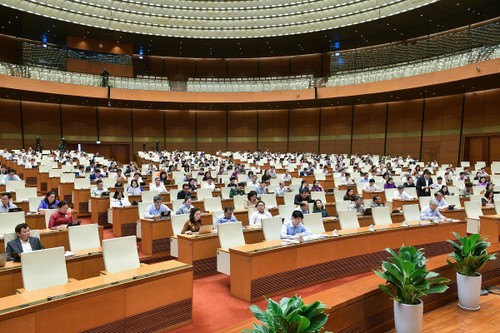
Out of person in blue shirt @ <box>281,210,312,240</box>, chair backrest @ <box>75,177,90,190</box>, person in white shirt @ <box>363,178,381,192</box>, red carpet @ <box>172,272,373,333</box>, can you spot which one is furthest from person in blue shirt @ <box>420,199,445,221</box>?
chair backrest @ <box>75,177,90,190</box>

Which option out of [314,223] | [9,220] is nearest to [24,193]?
[9,220]

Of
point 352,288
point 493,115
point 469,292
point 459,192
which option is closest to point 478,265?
point 469,292

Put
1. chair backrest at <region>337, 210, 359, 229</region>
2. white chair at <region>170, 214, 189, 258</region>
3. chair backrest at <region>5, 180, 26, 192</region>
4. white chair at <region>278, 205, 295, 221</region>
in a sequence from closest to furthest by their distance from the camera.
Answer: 1. white chair at <region>170, 214, 189, 258</region>
2. chair backrest at <region>337, 210, 359, 229</region>
3. white chair at <region>278, 205, 295, 221</region>
4. chair backrest at <region>5, 180, 26, 192</region>

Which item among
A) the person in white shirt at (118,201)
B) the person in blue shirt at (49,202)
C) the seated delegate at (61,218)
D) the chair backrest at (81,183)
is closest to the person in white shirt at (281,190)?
the person in white shirt at (118,201)

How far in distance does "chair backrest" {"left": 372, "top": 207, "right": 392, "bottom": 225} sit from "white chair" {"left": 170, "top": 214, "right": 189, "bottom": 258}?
141 inches

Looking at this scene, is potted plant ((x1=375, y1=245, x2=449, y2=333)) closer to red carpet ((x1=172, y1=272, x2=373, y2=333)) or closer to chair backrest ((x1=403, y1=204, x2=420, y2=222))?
red carpet ((x1=172, y1=272, x2=373, y2=333))

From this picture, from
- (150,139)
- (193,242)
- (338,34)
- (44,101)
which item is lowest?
(193,242)

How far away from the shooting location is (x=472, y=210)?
860 cm

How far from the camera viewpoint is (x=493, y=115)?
20.1 meters

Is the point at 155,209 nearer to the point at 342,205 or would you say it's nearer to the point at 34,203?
the point at 34,203

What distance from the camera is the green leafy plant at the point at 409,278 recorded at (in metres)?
3.31

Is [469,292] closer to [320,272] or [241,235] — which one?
[320,272]

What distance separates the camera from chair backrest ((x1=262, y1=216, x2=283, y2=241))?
6.67 m

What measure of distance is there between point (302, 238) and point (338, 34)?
65.2ft
